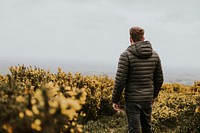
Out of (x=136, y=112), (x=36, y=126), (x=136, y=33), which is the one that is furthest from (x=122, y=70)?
(x=36, y=126)

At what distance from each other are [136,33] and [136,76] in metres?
0.75

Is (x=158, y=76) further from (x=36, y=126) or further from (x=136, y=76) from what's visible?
(x=36, y=126)

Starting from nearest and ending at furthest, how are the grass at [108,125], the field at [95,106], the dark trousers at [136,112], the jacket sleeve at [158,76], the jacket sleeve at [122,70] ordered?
the field at [95,106]
the jacket sleeve at [122,70]
the dark trousers at [136,112]
the jacket sleeve at [158,76]
the grass at [108,125]

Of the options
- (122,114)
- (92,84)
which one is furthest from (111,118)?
(92,84)

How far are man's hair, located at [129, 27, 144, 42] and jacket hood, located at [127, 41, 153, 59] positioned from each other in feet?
0.29

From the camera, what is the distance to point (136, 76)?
18.9ft

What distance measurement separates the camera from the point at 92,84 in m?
10.4

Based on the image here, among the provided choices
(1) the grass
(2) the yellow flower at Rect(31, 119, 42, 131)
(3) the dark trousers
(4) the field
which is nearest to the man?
(3) the dark trousers

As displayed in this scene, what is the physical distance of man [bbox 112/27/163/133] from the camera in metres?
5.67

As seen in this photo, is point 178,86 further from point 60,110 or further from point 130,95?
point 60,110

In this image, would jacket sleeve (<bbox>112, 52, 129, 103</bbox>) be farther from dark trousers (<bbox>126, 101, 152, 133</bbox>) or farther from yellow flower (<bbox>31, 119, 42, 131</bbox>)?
yellow flower (<bbox>31, 119, 42, 131</bbox>)

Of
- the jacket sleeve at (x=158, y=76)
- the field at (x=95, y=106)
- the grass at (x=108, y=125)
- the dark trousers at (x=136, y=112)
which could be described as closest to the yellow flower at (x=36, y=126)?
the field at (x=95, y=106)

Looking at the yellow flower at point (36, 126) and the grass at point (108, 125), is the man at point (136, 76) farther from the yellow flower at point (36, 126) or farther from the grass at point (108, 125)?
the grass at point (108, 125)

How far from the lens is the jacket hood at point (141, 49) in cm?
566
